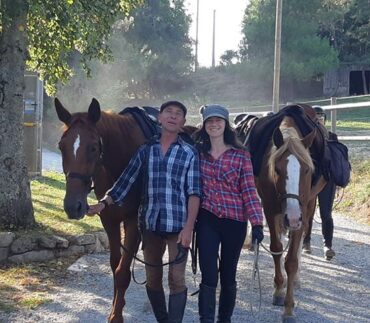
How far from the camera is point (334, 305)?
5.55m

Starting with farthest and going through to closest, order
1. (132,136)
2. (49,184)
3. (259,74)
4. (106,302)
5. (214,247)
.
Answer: (259,74), (49,184), (106,302), (132,136), (214,247)

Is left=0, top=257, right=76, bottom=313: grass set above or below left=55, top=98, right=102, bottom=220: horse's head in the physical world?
below

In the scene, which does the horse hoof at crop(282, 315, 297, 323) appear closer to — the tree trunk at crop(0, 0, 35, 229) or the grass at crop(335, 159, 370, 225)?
the tree trunk at crop(0, 0, 35, 229)

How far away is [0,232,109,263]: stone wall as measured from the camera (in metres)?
6.59

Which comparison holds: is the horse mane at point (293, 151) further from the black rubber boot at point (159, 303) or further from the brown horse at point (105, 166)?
the black rubber boot at point (159, 303)

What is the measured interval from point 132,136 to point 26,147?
8421 millimetres

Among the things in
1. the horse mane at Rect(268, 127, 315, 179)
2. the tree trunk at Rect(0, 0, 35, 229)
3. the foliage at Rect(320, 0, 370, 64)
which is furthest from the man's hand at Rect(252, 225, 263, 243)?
the foliage at Rect(320, 0, 370, 64)

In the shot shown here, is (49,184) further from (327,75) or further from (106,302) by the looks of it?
(327,75)

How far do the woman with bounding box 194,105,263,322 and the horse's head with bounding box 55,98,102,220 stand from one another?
0.78 m

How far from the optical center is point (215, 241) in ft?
13.4

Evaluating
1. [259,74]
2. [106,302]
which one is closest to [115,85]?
[259,74]

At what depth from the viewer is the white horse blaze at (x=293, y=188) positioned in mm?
4590

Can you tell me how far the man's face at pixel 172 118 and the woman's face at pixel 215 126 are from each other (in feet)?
0.64

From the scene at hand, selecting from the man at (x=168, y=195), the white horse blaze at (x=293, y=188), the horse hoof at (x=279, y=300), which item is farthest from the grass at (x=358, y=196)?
the man at (x=168, y=195)
